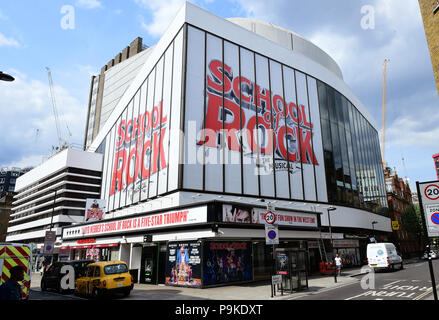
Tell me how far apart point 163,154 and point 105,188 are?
25.4 meters

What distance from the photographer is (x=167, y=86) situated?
30422 millimetres

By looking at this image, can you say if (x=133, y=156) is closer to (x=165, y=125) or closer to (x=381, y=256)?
(x=165, y=125)

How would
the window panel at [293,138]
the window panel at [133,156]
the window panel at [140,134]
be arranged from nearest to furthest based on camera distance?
the window panel at [293,138] → the window panel at [140,134] → the window panel at [133,156]

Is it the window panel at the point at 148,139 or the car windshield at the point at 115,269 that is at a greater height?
the window panel at the point at 148,139

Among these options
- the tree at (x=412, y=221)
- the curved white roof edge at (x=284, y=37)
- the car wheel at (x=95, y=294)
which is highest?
the curved white roof edge at (x=284, y=37)

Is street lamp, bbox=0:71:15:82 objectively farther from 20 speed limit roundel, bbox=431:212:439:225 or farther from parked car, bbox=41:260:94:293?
20 speed limit roundel, bbox=431:212:439:225

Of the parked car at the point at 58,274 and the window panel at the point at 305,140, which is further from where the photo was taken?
the window panel at the point at 305,140

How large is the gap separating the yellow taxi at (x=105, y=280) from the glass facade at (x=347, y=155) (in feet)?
91.9

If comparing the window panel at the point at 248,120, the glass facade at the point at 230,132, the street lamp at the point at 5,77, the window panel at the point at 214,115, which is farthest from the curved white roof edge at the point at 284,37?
the street lamp at the point at 5,77

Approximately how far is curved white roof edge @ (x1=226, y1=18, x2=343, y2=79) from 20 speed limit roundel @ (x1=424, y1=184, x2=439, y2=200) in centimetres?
3454

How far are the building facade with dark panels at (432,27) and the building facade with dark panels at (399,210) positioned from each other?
59.4m

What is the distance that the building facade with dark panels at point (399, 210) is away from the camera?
219ft

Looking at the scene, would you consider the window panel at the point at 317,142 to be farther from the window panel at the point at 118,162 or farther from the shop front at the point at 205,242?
the window panel at the point at 118,162

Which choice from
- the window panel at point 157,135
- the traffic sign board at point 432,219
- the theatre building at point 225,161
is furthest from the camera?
the window panel at point 157,135
